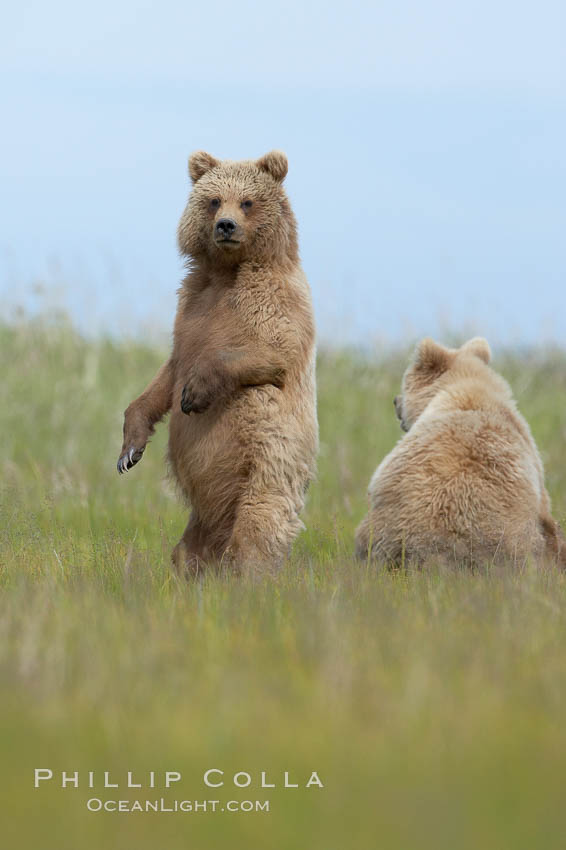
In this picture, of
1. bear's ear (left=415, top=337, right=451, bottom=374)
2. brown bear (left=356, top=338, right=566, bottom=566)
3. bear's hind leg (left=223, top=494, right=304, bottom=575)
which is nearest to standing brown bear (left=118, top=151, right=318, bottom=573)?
bear's hind leg (left=223, top=494, right=304, bottom=575)

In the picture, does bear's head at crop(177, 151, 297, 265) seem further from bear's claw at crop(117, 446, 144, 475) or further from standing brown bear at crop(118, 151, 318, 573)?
bear's claw at crop(117, 446, 144, 475)

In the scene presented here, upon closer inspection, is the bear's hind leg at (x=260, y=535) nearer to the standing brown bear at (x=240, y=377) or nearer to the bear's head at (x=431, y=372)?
the standing brown bear at (x=240, y=377)

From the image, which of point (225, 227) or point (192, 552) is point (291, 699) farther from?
point (225, 227)

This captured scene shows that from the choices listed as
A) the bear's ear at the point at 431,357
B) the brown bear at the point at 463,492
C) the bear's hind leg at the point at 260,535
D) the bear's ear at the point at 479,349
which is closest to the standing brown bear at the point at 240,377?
the bear's hind leg at the point at 260,535

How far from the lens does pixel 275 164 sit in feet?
19.3

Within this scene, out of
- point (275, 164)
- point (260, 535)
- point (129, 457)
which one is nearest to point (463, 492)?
point (260, 535)

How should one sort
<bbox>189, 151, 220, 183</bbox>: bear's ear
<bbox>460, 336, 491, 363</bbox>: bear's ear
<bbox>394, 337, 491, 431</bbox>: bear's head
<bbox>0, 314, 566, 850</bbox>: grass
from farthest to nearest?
<bbox>460, 336, 491, 363</bbox>: bear's ear
<bbox>394, 337, 491, 431</bbox>: bear's head
<bbox>189, 151, 220, 183</bbox>: bear's ear
<bbox>0, 314, 566, 850</bbox>: grass

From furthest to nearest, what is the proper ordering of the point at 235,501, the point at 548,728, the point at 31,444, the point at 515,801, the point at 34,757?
the point at 31,444 → the point at 235,501 → the point at 548,728 → the point at 34,757 → the point at 515,801

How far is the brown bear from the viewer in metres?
5.57

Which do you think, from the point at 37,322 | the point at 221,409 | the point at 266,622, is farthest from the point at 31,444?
the point at 266,622

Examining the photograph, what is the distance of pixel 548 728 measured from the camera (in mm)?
2850

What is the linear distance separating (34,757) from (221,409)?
3122 millimetres

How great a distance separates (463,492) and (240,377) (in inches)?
49.3

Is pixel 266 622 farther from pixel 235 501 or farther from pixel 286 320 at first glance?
pixel 286 320
